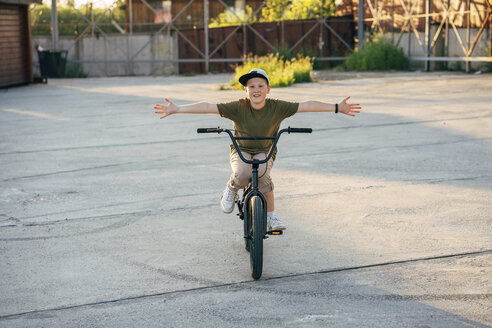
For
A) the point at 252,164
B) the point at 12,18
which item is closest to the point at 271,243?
the point at 252,164

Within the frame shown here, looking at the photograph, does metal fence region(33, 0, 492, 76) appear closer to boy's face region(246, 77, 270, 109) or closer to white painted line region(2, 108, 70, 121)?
white painted line region(2, 108, 70, 121)

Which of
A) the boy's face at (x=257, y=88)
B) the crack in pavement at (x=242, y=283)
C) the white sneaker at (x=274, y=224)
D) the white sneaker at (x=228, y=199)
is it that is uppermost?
the boy's face at (x=257, y=88)

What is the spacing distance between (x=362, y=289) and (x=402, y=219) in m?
1.87

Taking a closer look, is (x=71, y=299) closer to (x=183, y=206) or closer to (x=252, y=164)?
(x=252, y=164)

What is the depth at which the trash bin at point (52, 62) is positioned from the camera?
28.0 m

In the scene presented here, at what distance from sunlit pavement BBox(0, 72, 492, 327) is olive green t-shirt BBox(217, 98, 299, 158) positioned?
86cm

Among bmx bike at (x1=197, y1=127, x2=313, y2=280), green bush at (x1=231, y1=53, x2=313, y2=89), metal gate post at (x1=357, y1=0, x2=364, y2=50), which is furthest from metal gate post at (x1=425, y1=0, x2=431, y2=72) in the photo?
bmx bike at (x1=197, y1=127, x2=313, y2=280)

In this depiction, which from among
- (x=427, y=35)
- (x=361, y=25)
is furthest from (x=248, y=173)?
(x=361, y=25)

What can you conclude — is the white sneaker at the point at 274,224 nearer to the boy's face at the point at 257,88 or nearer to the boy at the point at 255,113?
the boy at the point at 255,113

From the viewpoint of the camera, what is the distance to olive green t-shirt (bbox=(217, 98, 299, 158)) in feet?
16.7

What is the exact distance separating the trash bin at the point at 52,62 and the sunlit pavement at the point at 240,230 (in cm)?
1654

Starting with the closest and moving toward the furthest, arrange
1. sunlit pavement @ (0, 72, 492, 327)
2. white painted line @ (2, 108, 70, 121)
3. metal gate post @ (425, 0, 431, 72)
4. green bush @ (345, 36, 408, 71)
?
sunlit pavement @ (0, 72, 492, 327) < white painted line @ (2, 108, 70, 121) < metal gate post @ (425, 0, 431, 72) < green bush @ (345, 36, 408, 71)

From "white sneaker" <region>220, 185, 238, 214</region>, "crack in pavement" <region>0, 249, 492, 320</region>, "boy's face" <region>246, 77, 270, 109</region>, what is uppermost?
"boy's face" <region>246, 77, 270, 109</region>

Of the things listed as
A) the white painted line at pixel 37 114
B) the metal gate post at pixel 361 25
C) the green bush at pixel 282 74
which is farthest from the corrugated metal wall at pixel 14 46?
the metal gate post at pixel 361 25
